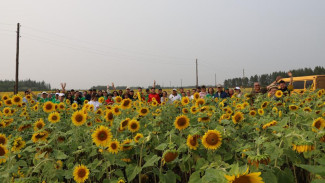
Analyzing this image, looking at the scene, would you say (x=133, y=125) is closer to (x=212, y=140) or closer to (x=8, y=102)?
(x=212, y=140)

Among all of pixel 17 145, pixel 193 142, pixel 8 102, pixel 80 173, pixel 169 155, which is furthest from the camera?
pixel 8 102

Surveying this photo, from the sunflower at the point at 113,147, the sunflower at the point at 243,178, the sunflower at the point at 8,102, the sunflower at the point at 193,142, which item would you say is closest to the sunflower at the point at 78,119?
the sunflower at the point at 113,147

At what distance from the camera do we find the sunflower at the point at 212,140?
1.98 meters

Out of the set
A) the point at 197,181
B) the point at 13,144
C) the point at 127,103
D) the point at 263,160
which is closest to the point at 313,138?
the point at 263,160

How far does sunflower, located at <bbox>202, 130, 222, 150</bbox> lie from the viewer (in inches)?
78.0

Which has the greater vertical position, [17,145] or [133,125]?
[133,125]

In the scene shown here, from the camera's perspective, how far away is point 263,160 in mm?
1334

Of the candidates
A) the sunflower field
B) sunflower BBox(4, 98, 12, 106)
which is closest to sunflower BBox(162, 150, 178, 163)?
the sunflower field

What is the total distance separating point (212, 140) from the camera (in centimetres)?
198

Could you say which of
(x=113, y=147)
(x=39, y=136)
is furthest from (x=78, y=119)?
(x=113, y=147)

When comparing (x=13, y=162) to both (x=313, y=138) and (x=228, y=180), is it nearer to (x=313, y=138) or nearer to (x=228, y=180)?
(x=228, y=180)

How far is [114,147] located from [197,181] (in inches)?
33.5

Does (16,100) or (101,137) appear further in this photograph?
(16,100)

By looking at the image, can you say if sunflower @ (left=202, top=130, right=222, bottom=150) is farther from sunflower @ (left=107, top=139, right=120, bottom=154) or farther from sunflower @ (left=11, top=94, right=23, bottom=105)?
sunflower @ (left=11, top=94, right=23, bottom=105)
